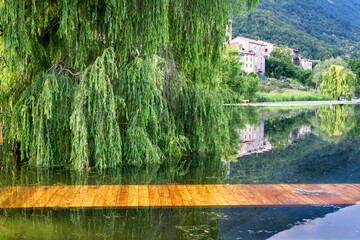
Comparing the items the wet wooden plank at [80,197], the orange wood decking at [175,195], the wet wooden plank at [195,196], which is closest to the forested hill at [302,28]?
the orange wood decking at [175,195]

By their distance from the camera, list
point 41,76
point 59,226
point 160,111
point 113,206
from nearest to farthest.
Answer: point 59,226, point 113,206, point 41,76, point 160,111

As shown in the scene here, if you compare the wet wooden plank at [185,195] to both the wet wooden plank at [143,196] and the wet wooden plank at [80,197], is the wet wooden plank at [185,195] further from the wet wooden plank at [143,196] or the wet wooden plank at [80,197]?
the wet wooden plank at [80,197]

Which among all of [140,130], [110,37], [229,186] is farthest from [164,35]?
[229,186]

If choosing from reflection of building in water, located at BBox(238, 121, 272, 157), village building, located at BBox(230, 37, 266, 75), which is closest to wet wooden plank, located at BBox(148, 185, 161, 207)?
reflection of building in water, located at BBox(238, 121, 272, 157)

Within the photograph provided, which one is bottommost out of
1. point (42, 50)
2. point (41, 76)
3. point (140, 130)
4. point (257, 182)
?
point (257, 182)

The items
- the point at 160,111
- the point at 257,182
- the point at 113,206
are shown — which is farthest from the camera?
the point at 160,111

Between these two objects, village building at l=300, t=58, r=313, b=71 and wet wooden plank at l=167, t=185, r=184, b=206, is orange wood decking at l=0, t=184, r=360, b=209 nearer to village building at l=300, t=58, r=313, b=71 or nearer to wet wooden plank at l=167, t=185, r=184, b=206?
wet wooden plank at l=167, t=185, r=184, b=206

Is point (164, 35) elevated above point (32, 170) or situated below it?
above

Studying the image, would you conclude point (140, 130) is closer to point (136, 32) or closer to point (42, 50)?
point (136, 32)

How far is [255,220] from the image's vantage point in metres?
4.49

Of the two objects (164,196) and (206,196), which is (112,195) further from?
(206,196)

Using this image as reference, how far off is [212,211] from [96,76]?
3.31 meters

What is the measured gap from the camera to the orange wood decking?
16.8 feet

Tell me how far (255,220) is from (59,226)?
2.18 metres
